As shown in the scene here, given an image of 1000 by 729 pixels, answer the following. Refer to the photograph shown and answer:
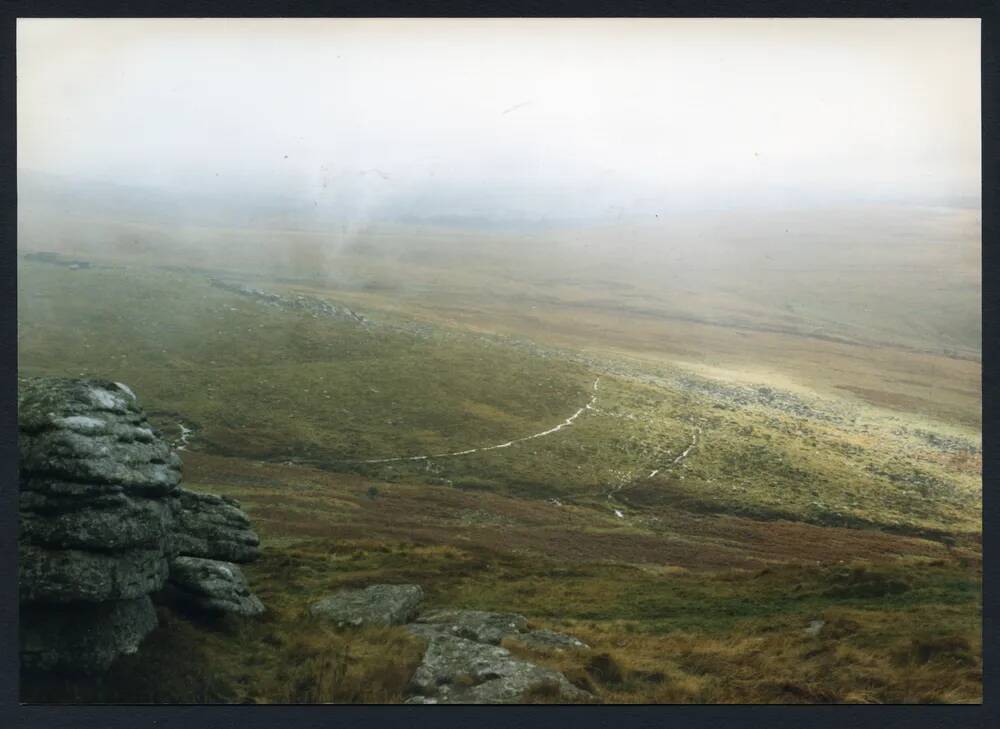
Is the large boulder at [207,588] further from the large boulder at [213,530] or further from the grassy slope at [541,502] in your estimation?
the large boulder at [213,530]

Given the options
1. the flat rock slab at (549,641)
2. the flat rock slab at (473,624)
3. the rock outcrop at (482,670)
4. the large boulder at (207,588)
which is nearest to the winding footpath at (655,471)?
the flat rock slab at (473,624)

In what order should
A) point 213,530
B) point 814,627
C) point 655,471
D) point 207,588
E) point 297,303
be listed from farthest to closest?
point 297,303
point 655,471
point 814,627
point 213,530
point 207,588

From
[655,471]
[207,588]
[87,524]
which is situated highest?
[87,524]

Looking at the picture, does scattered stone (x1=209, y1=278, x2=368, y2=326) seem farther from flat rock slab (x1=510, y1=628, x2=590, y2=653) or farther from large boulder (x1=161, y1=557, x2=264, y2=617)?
flat rock slab (x1=510, y1=628, x2=590, y2=653)

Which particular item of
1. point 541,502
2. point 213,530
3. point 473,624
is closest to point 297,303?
point 541,502

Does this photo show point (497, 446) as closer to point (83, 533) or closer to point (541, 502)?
point (541, 502)

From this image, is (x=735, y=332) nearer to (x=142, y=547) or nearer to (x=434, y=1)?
(x=434, y=1)

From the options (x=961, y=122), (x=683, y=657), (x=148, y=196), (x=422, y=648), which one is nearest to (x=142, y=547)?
(x=422, y=648)

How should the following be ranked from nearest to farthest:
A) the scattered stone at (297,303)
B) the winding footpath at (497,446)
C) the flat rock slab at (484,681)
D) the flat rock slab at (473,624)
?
the flat rock slab at (484,681) < the flat rock slab at (473,624) < the winding footpath at (497,446) < the scattered stone at (297,303)
